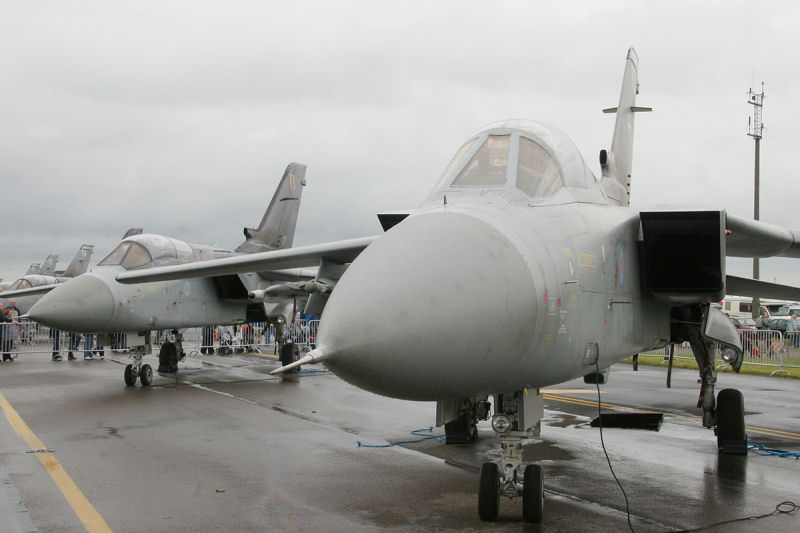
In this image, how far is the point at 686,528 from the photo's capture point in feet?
16.1

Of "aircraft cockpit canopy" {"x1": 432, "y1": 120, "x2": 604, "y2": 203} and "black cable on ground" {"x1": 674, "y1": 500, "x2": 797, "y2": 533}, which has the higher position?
"aircraft cockpit canopy" {"x1": 432, "y1": 120, "x2": 604, "y2": 203}

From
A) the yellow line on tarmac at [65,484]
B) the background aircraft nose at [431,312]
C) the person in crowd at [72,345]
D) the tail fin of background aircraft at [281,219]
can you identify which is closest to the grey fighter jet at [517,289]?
the background aircraft nose at [431,312]

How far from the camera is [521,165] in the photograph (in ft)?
15.9

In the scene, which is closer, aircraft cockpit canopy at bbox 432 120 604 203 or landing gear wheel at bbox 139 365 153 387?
aircraft cockpit canopy at bbox 432 120 604 203

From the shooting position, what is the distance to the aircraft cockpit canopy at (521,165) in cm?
473

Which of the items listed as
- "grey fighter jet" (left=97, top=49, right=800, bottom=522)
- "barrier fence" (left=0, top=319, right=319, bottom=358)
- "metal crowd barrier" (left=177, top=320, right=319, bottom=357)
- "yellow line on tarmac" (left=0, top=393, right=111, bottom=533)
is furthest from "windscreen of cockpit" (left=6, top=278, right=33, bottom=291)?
"grey fighter jet" (left=97, top=49, right=800, bottom=522)

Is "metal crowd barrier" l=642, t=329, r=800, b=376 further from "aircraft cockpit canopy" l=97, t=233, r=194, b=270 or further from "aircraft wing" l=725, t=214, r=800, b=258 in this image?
"aircraft cockpit canopy" l=97, t=233, r=194, b=270

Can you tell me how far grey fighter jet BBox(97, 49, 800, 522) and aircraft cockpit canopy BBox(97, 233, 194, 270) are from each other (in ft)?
22.4

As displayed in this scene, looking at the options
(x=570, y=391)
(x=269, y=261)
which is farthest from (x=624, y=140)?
(x=570, y=391)

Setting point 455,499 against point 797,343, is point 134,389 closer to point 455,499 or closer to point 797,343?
point 455,499

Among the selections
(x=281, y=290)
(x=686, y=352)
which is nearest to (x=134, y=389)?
(x=281, y=290)

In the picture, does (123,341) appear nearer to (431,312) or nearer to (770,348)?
(770,348)

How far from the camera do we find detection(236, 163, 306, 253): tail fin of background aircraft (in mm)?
17531

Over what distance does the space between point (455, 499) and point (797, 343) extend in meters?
18.4
